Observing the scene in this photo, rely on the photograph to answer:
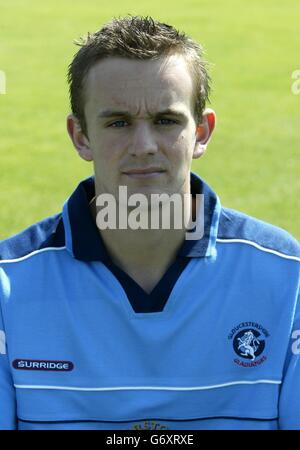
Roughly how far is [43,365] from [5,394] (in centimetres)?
13

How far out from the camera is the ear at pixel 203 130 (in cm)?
311

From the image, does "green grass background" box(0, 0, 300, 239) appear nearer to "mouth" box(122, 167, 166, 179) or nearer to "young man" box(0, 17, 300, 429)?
"young man" box(0, 17, 300, 429)

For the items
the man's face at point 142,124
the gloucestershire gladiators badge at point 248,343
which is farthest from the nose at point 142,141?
the gloucestershire gladiators badge at point 248,343

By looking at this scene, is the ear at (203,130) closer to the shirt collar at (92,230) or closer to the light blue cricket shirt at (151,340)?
the shirt collar at (92,230)

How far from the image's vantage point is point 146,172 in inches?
113

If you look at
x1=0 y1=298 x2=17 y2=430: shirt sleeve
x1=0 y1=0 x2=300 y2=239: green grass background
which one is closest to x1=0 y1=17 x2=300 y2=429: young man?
x1=0 y1=298 x2=17 y2=430: shirt sleeve

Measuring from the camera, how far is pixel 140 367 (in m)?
2.92

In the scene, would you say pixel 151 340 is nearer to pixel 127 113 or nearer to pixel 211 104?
pixel 127 113

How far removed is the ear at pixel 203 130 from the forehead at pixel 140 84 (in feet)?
0.46

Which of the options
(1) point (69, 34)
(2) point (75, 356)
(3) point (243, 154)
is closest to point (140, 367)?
(2) point (75, 356)

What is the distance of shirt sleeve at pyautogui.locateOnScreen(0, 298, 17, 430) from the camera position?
2.90 metres

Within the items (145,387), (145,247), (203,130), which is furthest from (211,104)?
(145,387)

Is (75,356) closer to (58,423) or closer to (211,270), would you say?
(58,423)
